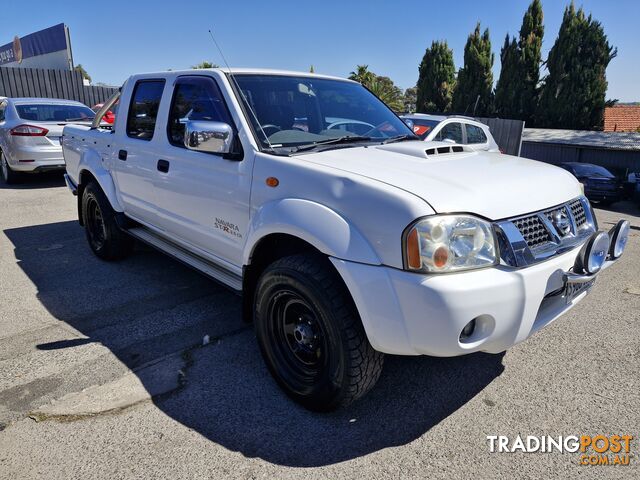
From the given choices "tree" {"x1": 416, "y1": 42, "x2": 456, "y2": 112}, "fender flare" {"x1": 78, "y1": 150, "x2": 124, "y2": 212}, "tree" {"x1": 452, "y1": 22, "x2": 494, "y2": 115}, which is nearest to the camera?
"fender flare" {"x1": 78, "y1": 150, "x2": 124, "y2": 212}

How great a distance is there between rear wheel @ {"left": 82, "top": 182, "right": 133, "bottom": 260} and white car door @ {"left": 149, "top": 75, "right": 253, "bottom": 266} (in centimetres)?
119

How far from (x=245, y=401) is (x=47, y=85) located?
22.0 metres

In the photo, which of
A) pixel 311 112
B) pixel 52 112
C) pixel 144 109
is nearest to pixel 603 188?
pixel 311 112

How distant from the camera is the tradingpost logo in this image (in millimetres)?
2330

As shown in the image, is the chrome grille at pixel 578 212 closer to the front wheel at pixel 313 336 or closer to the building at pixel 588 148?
the front wheel at pixel 313 336

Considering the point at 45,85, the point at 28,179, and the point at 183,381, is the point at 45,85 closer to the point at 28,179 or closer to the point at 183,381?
the point at 28,179

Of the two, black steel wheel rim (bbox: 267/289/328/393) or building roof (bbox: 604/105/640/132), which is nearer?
black steel wheel rim (bbox: 267/289/328/393)

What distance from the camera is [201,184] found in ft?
10.8

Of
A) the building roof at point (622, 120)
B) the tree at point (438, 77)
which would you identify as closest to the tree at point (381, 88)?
the tree at point (438, 77)

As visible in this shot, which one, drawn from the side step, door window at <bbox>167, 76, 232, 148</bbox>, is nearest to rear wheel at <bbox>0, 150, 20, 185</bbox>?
the side step

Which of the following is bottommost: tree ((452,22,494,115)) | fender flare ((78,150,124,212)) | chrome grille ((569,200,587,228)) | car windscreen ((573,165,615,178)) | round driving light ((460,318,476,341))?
car windscreen ((573,165,615,178))

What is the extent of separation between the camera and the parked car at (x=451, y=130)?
8492mm

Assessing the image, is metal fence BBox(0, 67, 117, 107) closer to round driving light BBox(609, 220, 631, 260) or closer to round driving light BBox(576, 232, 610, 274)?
round driving light BBox(609, 220, 631, 260)

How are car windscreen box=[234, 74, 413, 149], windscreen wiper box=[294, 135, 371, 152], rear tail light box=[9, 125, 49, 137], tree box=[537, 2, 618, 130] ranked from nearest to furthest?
windscreen wiper box=[294, 135, 371, 152]
car windscreen box=[234, 74, 413, 149]
rear tail light box=[9, 125, 49, 137]
tree box=[537, 2, 618, 130]
